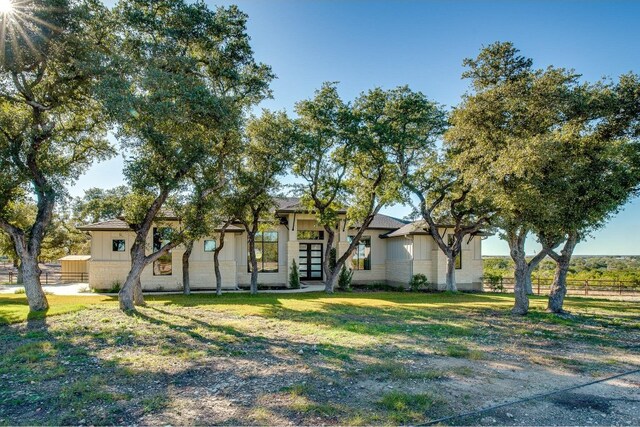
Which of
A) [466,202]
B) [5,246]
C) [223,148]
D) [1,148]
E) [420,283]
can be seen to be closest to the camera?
[1,148]

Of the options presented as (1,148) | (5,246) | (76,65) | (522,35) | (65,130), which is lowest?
(5,246)

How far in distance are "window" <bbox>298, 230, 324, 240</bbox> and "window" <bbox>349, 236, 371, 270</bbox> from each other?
8.25ft

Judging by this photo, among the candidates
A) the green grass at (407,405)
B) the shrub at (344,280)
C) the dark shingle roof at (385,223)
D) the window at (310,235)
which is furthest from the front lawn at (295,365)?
the dark shingle roof at (385,223)

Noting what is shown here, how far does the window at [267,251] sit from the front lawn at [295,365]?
9.33 meters

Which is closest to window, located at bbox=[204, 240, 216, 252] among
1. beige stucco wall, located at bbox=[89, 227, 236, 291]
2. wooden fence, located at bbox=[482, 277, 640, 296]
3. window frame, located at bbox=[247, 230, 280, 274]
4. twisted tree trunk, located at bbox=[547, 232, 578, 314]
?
beige stucco wall, located at bbox=[89, 227, 236, 291]

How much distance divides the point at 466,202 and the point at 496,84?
686 centimetres

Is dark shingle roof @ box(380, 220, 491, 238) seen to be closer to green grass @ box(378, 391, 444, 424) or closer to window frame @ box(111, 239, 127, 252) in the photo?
window frame @ box(111, 239, 127, 252)

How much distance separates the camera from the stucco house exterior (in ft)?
63.8

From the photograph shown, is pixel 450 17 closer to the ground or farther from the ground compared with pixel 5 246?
farther from the ground

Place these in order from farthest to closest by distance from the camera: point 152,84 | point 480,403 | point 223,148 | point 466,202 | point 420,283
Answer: point 420,283 → point 466,202 → point 223,148 → point 152,84 → point 480,403

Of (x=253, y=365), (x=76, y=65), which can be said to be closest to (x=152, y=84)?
(x=76, y=65)

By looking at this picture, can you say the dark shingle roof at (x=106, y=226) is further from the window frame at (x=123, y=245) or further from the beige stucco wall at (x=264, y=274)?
the beige stucco wall at (x=264, y=274)

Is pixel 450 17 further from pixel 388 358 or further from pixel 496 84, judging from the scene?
pixel 388 358

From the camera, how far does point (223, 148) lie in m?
13.9
